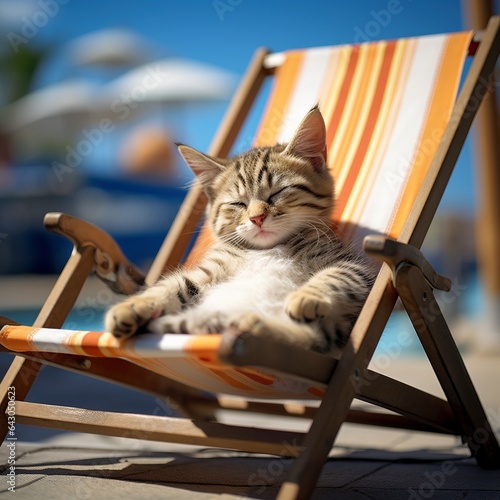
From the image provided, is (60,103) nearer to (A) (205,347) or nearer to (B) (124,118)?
(B) (124,118)

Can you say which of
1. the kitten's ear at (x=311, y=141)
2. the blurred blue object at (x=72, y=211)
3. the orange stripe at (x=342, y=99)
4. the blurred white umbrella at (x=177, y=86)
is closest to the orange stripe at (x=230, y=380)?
the kitten's ear at (x=311, y=141)

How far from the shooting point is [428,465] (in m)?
2.31

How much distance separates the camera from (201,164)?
2.37 m

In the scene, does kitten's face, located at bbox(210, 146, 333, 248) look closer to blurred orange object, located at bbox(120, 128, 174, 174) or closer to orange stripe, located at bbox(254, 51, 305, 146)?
orange stripe, located at bbox(254, 51, 305, 146)

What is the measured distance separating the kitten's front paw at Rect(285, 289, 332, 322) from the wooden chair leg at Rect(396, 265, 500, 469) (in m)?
0.25

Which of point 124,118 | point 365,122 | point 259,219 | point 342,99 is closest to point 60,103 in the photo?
point 124,118

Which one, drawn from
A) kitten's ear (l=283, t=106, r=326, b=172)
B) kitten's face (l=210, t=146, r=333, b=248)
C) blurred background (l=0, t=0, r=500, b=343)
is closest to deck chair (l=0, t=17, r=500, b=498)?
kitten's face (l=210, t=146, r=333, b=248)

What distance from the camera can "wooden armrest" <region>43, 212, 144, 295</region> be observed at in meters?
2.26

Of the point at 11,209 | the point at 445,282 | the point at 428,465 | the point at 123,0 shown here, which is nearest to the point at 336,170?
the point at 445,282

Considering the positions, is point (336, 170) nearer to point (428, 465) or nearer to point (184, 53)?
point (428, 465)

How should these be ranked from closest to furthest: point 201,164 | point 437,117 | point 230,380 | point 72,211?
point 230,380, point 201,164, point 437,117, point 72,211

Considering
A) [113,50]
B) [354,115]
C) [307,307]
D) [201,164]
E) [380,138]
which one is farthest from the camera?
[113,50]

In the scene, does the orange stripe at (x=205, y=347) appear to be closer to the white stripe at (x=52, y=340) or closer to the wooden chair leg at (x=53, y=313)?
the white stripe at (x=52, y=340)

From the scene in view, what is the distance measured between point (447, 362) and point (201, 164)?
1.08 metres
